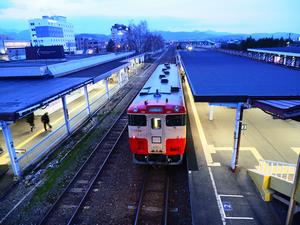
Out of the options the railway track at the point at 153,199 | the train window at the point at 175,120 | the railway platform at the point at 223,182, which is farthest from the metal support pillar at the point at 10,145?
the railway platform at the point at 223,182

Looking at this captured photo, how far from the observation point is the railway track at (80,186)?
8.31m

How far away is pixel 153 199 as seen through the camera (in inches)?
357

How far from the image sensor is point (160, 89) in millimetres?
12023

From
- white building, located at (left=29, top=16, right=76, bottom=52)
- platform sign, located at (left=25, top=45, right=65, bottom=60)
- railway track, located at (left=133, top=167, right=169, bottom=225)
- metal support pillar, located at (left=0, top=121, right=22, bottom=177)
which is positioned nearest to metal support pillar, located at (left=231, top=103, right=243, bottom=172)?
railway track, located at (left=133, top=167, right=169, bottom=225)

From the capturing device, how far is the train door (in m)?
9.75

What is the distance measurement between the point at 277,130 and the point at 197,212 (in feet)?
32.4

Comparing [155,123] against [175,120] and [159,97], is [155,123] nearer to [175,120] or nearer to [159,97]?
[175,120]

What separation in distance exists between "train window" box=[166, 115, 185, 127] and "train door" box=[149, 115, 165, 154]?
260mm

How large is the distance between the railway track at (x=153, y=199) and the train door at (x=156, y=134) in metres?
1.26

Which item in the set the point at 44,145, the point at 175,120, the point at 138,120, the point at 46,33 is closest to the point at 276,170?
the point at 175,120

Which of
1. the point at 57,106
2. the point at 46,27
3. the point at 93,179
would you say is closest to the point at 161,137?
the point at 93,179

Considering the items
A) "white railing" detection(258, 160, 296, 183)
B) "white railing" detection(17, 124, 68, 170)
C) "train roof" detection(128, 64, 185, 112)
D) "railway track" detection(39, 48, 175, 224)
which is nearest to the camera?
"railway track" detection(39, 48, 175, 224)

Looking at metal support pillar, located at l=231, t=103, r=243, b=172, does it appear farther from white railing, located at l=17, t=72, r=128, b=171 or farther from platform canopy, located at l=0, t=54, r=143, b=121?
white railing, located at l=17, t=72, r=128, b=171

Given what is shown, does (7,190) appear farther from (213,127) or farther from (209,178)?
(213,127)
